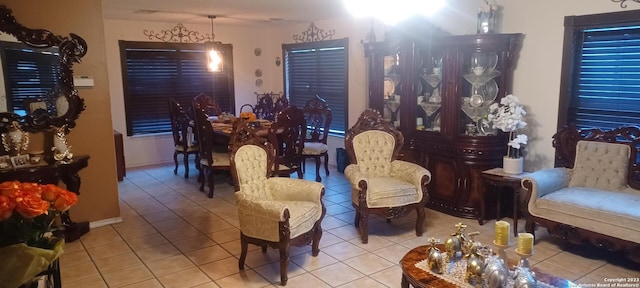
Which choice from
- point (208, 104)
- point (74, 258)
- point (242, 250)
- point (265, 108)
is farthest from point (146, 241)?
point (265, 108)

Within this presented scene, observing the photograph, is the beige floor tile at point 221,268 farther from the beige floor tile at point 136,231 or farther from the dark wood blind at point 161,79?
the dark wood blind at point 161,79

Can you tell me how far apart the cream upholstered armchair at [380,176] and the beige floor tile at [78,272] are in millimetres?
2145

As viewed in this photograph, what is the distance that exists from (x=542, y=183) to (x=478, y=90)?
3.86ft

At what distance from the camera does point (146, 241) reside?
13.1 ft

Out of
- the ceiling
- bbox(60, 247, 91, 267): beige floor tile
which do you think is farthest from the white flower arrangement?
bbox(60, 247, 91, 267): beige floor tile

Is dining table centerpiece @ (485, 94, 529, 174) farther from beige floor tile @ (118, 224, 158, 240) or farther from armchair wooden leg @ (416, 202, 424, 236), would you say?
beige floor tile @ (118, 224, 158, 240)

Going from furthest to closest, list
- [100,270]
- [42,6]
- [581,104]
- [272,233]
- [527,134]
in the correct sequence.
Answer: [527,134], [581,104], [42,6], [100,270], [272,233]

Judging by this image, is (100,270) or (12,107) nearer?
(100,270)

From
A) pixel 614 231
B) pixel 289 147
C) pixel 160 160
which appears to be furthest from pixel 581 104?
pixel 160 160

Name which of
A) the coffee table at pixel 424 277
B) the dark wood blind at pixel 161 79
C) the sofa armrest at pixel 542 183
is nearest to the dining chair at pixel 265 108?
the dark wood blind at pixel 161 79

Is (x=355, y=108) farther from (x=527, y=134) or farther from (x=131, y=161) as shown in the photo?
(x=131, y=161)

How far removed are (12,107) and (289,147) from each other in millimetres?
2696

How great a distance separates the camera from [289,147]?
17.3 feet

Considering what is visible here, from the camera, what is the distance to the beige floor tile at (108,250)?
3668 millimetres
